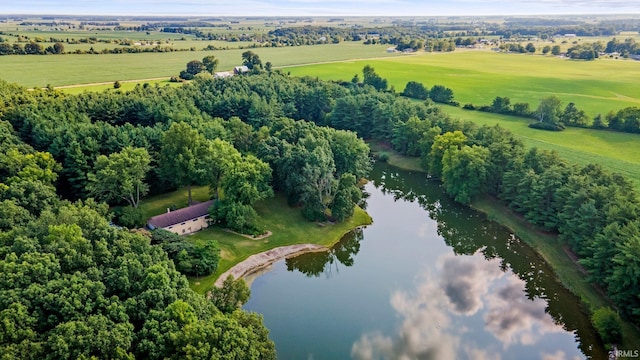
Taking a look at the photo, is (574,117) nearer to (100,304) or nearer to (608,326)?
(608,326)

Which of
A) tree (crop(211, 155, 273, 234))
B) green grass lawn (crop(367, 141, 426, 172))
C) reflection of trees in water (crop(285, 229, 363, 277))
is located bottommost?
reflection of trees in water (crop(285, 229, 363, 277))

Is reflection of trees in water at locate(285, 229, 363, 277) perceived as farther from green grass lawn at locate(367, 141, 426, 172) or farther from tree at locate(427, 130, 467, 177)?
green grass lawn at locate(367, 141, 426, 172)

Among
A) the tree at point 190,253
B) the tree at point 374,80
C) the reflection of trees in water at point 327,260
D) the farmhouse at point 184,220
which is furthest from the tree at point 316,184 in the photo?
the tree at point 374,80

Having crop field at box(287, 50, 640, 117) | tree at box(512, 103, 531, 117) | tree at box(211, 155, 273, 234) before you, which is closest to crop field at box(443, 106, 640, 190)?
tree at box(512, 103, 531, 117)

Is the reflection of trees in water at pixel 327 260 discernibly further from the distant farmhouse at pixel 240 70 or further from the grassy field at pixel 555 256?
the distant farmhouse at pixel 240 70

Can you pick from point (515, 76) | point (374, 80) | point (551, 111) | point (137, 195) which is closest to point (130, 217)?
point (137, 195)

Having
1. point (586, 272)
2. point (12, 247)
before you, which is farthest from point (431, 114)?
point (12, 247)

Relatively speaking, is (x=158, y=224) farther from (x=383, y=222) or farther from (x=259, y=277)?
(x=383, y=222)
